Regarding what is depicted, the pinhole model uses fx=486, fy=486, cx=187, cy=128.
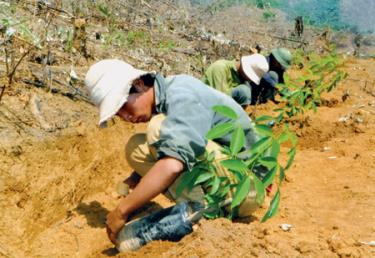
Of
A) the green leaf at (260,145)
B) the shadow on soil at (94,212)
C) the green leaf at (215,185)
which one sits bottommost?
the shadow on soil at (94,212)

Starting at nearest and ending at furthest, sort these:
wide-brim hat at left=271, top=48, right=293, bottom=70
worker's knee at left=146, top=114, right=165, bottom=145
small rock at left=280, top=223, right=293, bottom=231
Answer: worker's knee at left=146, top=114, right=165, bottom=145 < small rock at left=280, top=223, right=293, bottom=231 < wide-brim hat at left=271, top=48, right=293, bottom=70

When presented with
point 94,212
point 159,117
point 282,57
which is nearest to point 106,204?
point 94,212

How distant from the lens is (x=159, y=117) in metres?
2.11

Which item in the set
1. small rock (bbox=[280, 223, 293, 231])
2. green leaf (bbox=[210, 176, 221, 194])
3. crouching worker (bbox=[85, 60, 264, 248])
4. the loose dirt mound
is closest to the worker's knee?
crouching worker (bbox=[85, 60, 264, 248])

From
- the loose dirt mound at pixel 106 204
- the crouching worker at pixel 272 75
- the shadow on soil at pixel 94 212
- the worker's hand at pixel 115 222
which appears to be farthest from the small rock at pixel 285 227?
the crouching worker at pixel 272 75

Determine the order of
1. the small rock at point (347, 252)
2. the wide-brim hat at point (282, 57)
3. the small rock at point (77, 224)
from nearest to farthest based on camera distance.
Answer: the small rock at point (347, 252)
the small rock at point (77, 224)
the wide-brim hat at point (282, 57)

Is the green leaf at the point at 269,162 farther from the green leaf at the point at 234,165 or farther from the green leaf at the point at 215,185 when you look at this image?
the green leaf at the point at 215,185

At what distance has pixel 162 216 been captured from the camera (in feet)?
7.32

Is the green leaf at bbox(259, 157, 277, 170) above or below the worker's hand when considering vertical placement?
above

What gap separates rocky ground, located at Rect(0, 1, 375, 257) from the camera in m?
2.03

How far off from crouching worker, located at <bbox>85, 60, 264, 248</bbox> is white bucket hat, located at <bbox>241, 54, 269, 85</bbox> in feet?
5.73

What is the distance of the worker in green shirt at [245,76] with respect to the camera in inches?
156

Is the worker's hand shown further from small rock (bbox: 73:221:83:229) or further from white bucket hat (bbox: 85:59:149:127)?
small rock (bbox: 73:221:83:229)

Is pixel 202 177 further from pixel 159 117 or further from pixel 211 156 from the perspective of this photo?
pixel 159 117
